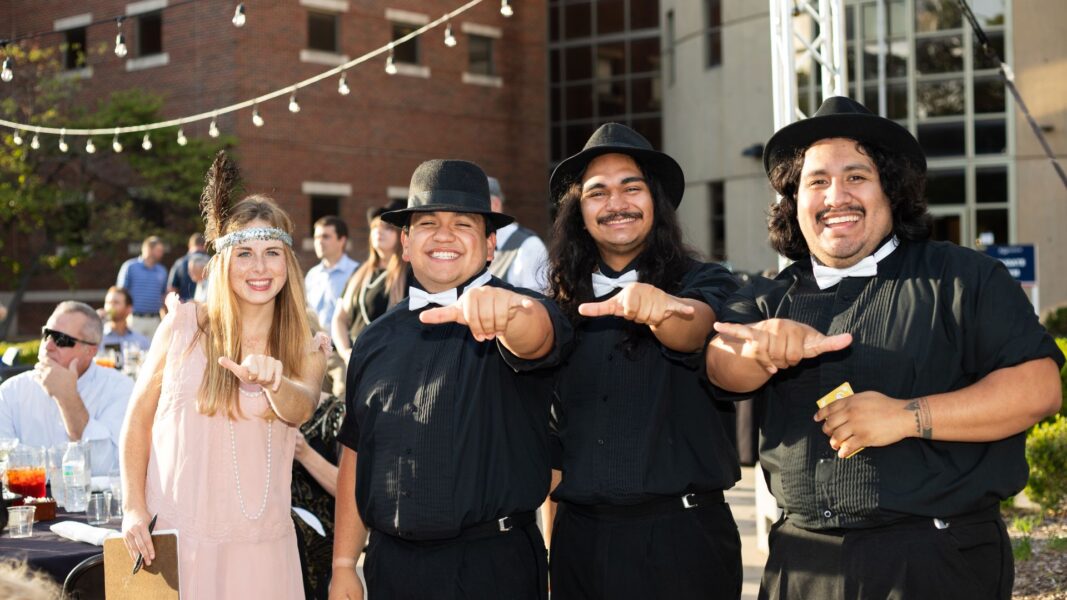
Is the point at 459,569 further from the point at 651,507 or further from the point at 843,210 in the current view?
the point at 843,210

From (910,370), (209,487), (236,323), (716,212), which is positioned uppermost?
(716,212)

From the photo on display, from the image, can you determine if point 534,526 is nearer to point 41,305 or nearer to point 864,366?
point 864,366

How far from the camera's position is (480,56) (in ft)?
96.4

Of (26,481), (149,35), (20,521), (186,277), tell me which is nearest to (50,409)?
(26,481)

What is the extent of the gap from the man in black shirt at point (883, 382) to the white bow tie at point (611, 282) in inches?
21.1

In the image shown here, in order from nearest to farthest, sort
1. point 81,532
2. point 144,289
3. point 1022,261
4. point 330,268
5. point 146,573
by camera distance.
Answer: point 146,573, point 81,532, point 330,268, point 1022,261, point 144,289

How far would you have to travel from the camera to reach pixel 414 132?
27.9 m

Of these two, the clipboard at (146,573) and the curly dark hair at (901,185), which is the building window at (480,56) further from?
the curly dark hair at (901,185)

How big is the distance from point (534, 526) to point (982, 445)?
1331 millimetres

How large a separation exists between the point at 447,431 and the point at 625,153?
1.09 metres

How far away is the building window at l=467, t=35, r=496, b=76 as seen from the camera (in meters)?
29.1

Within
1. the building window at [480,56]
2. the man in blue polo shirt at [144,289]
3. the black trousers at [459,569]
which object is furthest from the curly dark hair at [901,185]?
the building window at [480,56]

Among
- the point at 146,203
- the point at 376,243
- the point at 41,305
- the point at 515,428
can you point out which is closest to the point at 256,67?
the point at 146,203

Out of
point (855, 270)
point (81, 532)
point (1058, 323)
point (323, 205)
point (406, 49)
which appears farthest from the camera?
point (406, 49)
